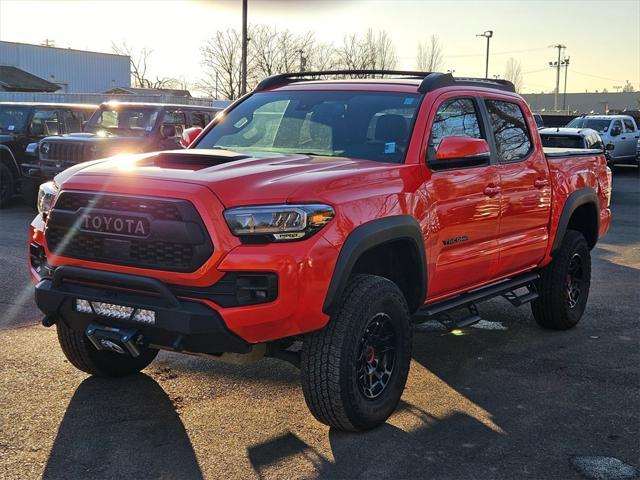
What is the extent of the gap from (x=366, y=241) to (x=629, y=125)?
24551 mm

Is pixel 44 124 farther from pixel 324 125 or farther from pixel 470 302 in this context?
pixel 470 302

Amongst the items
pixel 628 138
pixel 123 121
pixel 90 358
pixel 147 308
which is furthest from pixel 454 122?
pixel 628 138

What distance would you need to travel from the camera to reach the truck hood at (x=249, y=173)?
12.3 ft

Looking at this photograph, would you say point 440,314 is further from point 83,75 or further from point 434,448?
point 83,75

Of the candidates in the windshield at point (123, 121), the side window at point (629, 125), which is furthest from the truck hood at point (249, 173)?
the side window at point (629, 125)

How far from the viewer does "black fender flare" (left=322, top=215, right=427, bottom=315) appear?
3.84 m

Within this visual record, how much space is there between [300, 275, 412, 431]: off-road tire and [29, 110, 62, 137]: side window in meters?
11.9

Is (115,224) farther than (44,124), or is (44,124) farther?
(44,124)

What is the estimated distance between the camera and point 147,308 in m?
3.72

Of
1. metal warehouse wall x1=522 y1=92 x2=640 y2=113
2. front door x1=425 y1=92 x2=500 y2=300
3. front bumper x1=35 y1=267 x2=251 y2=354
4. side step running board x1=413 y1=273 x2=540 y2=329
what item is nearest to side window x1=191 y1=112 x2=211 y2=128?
side step running board x1=413 y1=273 x2=540 y2=329

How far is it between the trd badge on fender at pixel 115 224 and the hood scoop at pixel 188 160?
1.55 ft

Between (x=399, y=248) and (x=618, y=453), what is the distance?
1.66 meters

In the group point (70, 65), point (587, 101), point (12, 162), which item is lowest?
→ point (12, 162)

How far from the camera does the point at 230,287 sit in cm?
365
